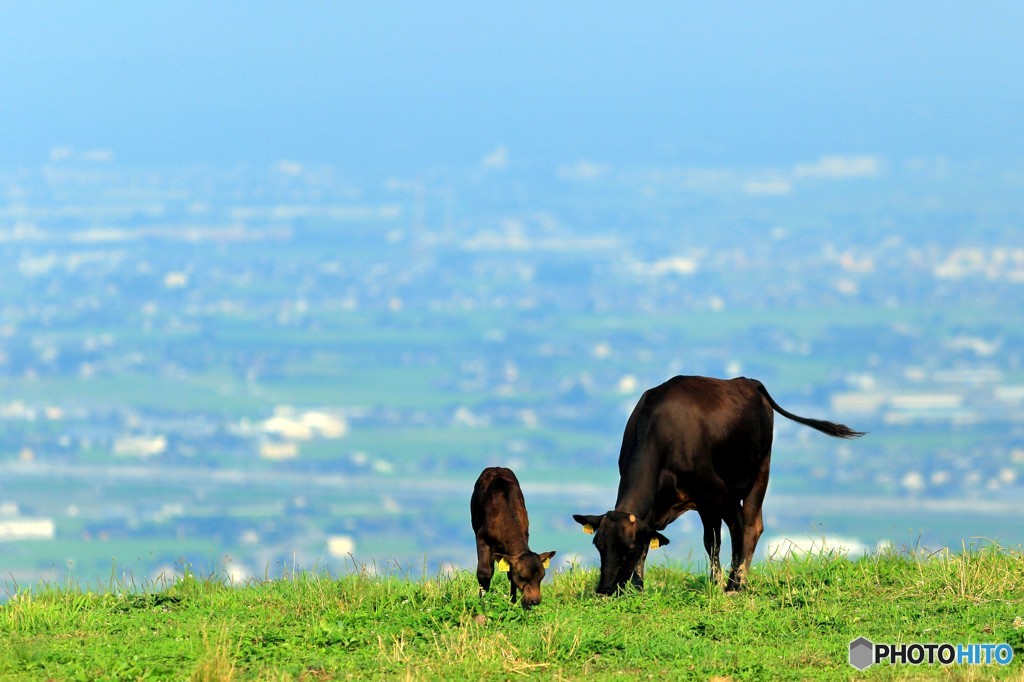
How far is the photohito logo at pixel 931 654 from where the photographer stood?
11516mm

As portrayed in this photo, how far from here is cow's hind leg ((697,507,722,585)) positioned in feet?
50.3

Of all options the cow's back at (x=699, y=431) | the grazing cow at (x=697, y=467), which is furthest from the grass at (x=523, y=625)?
the cow's back at (x=699, y=431)

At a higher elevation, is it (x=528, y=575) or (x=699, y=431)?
(x=699, y=431)

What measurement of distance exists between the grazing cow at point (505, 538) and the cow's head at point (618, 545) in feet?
2.01

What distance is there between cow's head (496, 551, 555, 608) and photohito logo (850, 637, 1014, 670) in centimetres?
318

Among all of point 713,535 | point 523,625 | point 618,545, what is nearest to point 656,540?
point 618,545

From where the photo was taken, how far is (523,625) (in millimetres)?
12688

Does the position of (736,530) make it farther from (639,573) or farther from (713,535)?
(639,573)

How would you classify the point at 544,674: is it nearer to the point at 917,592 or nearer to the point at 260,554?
the point at 917,592

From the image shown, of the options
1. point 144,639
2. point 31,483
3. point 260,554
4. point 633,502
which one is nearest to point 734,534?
point 633,502

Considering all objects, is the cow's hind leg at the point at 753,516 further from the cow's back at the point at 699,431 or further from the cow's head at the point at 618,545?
the cow's head at the point at 618,545

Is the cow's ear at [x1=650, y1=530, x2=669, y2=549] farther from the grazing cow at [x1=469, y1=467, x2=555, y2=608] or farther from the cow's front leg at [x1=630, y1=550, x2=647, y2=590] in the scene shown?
the grazing cow at [x1=469, y1=467, x2=555, y2=608]

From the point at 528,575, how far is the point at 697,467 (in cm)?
251

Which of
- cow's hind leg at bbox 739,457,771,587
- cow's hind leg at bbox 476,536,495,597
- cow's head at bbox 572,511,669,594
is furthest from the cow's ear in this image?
cow's hind leg at bbox 476,536,495,597
